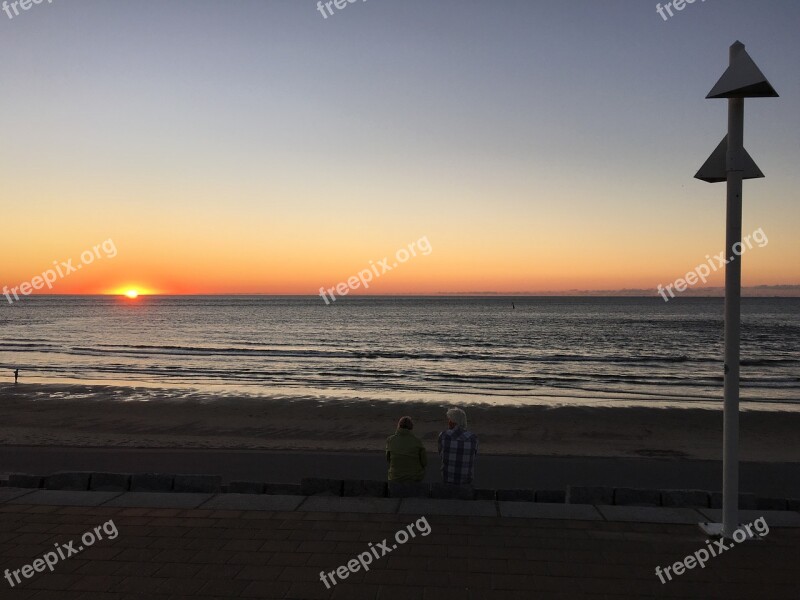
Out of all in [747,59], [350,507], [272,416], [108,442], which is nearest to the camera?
[747,59]

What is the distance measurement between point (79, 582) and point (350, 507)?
2.59 meters

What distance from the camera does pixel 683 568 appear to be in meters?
5.00

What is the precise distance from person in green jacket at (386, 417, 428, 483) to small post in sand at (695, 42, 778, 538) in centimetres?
300

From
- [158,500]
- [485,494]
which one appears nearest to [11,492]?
[158,500]

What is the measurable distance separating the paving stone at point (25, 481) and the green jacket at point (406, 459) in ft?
12.9

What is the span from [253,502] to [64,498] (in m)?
2.02

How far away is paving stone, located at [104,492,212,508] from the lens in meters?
6.45

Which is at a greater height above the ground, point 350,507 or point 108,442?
point 350,507

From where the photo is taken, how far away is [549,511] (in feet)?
20.8

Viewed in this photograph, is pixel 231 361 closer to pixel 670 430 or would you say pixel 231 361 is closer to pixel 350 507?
pixel 670 430

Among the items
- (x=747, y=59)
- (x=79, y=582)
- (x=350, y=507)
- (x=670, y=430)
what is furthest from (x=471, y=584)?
(x=670, y=430)

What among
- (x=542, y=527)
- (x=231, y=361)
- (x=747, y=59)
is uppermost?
(x=747, y=59)

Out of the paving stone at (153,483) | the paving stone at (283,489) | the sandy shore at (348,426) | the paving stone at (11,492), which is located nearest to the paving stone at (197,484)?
the paving stone at (153,483)

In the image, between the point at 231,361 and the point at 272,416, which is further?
the point at 231,361
